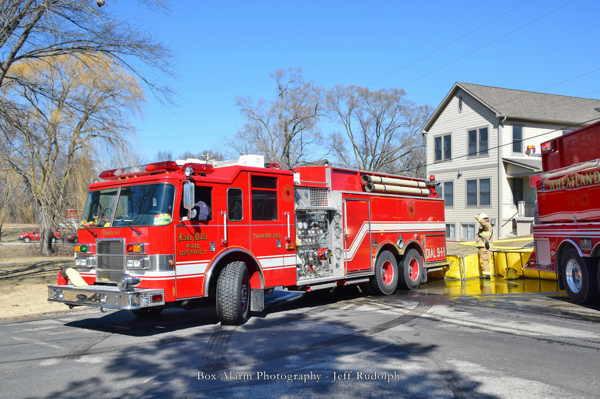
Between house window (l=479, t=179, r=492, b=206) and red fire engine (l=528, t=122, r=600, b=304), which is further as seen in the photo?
house window (l=479, t=179, r=492, b=206)

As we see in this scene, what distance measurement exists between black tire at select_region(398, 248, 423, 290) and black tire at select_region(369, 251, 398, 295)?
24 centimetres

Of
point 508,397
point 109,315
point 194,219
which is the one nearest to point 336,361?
point 508,397

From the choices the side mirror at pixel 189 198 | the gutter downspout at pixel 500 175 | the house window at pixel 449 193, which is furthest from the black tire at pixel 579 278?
the house window at pixel 449 193

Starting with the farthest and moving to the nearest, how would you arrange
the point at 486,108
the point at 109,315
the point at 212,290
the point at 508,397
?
the point at 486,108, the point at 109,315, the point at 212,290, the point at 508,397

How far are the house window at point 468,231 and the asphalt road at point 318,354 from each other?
20.8 meters

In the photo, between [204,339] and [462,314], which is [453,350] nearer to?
[462,314]

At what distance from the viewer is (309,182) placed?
1030 centimetres

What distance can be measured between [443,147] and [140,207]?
87.8 feet

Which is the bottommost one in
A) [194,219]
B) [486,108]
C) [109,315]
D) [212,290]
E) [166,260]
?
[109,315]

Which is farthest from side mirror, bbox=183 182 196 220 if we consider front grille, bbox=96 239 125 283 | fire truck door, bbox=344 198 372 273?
fire truck door, bbox=344 198 372 273

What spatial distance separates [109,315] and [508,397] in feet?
24.9

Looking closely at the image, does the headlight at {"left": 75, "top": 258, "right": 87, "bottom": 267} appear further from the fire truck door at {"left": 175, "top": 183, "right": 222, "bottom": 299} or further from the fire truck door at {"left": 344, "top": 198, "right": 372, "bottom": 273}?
the fire truck door at {"left": 344, "top": 198, "right": 372, "bottom": 273}

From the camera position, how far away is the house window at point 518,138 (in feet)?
93.2

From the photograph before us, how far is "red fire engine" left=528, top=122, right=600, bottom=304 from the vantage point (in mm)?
9633
